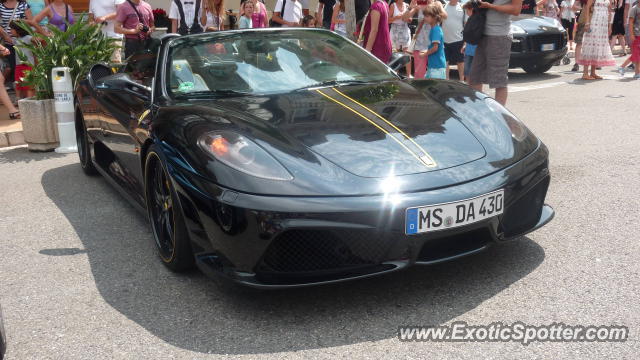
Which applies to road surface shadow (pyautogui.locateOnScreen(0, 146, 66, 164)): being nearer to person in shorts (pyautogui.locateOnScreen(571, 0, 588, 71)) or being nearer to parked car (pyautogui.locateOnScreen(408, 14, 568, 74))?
parked car (pyautogui.locateOnScreen(408, 14, 568, 74))

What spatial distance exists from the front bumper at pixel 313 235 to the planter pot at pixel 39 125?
4.74 m

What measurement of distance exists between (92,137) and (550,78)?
8.75m

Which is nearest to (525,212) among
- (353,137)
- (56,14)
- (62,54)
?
(353,137)

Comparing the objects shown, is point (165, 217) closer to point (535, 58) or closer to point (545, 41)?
point (535, 58)

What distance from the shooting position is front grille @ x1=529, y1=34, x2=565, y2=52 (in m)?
11.9

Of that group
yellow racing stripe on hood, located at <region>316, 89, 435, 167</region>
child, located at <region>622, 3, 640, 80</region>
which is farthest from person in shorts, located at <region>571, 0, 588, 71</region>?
yellow racing stripe on hood, located at <region>316, 89, 435, 167</region>

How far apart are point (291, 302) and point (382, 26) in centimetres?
536

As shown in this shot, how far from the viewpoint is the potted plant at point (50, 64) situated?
736 centimetres

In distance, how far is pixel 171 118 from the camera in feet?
12.1

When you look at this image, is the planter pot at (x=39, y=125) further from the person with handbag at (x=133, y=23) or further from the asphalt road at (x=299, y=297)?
the asphalt road at (x=299, y=297)

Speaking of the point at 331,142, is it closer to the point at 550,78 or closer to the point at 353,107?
the point at 353,107

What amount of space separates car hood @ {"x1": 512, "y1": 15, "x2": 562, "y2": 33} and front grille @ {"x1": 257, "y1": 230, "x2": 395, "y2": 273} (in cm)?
998

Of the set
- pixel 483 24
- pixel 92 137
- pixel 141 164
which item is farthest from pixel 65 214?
pixel 483 24

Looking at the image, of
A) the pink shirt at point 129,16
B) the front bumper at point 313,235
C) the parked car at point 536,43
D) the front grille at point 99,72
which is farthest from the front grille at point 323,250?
the parked car at point 536,43
